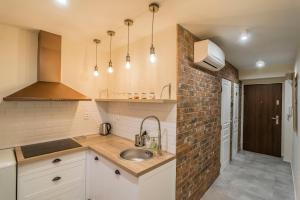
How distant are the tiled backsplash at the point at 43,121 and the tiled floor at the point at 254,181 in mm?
2288

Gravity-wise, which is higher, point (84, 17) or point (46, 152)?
point (84, 17)

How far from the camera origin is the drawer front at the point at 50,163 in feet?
5.44

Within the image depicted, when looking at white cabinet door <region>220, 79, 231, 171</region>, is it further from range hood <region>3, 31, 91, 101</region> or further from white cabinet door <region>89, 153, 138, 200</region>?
range hood <region>3, 31, 91, 101</region>

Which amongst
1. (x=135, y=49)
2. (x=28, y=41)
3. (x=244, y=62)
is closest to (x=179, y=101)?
(x=135, y=49)

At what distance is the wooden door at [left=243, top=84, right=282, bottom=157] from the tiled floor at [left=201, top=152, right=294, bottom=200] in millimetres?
505

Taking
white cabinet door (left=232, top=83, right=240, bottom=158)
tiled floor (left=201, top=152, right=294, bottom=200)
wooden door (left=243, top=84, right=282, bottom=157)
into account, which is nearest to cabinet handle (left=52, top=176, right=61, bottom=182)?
tiled floor (left=201, top=152, right=294, bottom=200)

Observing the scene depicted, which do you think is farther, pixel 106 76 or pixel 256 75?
pixel 256 75

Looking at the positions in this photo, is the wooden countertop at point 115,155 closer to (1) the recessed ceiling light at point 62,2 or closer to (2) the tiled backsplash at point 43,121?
(2) the tiled backsplash at point 43,121

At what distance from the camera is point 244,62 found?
3.50 m

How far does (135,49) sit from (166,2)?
1.05m

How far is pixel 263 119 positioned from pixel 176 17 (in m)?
4.15

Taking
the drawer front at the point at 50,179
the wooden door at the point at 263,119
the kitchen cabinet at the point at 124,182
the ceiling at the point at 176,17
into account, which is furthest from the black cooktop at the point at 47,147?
the wooden door at the point at 263,119

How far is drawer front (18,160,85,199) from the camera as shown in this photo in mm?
1657

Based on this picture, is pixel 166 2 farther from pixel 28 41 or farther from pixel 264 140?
pixel 264 140
